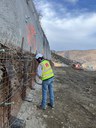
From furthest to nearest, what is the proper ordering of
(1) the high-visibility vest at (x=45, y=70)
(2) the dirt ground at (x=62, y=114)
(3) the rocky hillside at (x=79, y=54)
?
(3) the rocky hillside at (x=79, y=54)
(1) the high-visibility vest at (x=45, y=70)
(2) the dirt ground at (x=62, y=114)

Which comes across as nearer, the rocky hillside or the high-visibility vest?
the high-visibility vest

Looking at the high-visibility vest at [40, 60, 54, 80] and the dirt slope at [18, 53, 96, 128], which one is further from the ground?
the high-visibility vest at [40, 60, 54, 80]

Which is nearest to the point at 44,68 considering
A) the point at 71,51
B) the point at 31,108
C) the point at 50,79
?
the point at 50,79

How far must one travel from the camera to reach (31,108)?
22.3 feet

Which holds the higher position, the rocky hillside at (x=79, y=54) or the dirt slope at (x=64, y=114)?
the rocky hillside at (x=79, y=54)

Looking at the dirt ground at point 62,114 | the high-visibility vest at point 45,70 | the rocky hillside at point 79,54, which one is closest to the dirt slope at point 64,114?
the dirt ground at point 62,114

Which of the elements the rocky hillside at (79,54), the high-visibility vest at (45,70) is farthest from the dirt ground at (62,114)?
the rocky hillside at (79,54)

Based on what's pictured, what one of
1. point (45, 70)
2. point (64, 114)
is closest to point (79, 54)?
point (45, 70)

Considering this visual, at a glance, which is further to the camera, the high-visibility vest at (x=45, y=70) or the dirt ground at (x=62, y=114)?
the high-visibility vest at (x=45, y=70)

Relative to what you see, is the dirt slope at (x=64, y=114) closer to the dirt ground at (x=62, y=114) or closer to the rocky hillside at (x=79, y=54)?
the dirt ground at (x=62, y=114)

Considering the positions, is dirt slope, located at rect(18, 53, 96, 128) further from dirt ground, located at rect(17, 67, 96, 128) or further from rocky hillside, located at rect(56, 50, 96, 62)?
rocky hillside, located at rect(56, 50, 96, 62)

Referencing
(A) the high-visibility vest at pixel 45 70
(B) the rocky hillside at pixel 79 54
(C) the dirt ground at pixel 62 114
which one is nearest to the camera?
(C) the dirt ground at pixel 62 114

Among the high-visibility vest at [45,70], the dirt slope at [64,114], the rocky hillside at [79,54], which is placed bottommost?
the dirt slope at [64,114]

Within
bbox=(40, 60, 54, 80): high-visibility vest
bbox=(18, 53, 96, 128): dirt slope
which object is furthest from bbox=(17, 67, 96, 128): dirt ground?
bbox=(40, 60, 54, 80): high-visibility vest
